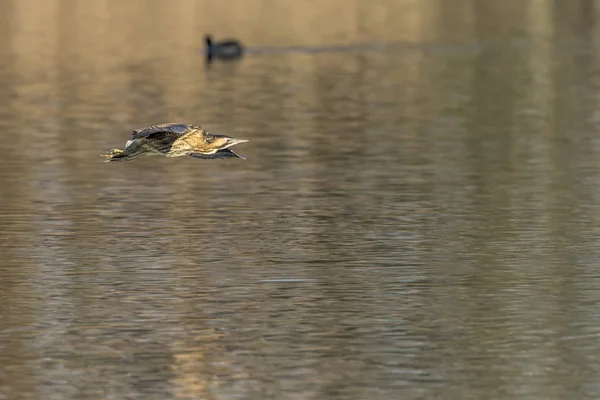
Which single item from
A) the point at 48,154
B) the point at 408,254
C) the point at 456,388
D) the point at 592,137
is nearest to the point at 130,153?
the point at 408,254

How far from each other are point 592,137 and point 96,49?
32935mm

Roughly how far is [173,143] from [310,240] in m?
2.95

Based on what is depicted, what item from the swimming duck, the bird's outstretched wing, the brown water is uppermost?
the swimming duck

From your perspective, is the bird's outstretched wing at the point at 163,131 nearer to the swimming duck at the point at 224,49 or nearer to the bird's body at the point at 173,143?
the bird's body at the point at 173,143

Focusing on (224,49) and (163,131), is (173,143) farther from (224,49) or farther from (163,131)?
(224,49)

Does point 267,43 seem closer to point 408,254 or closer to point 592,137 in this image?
point 592,137

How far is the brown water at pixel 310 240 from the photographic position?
14859 millimetres

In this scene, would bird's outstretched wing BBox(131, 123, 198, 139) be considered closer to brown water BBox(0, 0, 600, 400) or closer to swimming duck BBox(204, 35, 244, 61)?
brown water BBox(0, 0, 600, 400)

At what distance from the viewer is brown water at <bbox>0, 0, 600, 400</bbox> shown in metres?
14.9

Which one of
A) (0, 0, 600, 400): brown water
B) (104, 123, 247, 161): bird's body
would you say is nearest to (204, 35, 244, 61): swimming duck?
(0, 0, 600, 400): brown water

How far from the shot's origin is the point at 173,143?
18.9m

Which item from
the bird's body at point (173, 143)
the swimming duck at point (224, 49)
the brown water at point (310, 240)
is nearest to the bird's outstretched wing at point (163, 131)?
the bird's body at point (173, 143)

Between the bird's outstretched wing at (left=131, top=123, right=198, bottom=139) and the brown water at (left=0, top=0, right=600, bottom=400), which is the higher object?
the bird's outstretched wing at (left=131, top=123, right=198, bottom=139)

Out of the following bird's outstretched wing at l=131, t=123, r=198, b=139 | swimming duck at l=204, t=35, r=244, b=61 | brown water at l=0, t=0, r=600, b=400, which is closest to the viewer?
brown water at l=0, t=0, r=600, b=400
